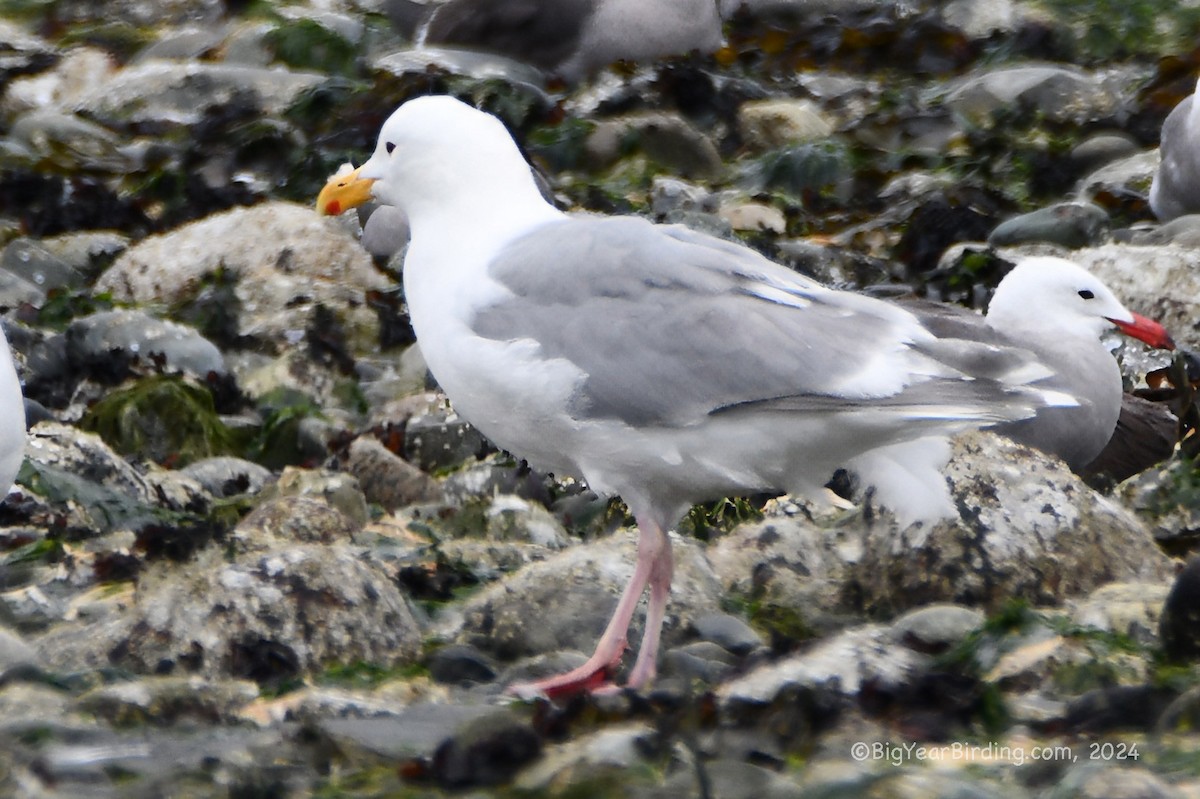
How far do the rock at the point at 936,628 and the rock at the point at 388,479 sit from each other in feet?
9.13

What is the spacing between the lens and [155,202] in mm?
10195

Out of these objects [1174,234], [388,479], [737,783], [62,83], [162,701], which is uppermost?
[737,783]

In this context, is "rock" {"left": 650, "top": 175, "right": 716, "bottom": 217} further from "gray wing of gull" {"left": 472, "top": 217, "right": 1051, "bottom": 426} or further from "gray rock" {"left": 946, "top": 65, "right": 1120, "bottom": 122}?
"gray wing of gull" {"left": 472, "top": 217, "right": 1051, "bottom": 426}

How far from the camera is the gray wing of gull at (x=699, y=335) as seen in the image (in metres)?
4.09

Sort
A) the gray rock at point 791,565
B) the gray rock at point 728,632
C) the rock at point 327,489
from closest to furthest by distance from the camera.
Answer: the gray rock at point 728,632, the gray rock at point 791,565, the rock at point 327,489

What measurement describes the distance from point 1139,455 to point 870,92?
521 cm

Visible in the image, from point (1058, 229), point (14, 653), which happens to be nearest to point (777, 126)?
point (1058, 229)

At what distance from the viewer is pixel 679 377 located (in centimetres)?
414

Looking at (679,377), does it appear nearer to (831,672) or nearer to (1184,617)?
(831,672)

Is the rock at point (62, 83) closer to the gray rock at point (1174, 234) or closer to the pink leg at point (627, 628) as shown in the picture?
the gray rock at point (1174, 234)

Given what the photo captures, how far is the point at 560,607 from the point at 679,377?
0.77 meters

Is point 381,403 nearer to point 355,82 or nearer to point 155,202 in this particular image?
point 155,202

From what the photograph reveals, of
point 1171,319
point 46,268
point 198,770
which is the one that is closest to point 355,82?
point 46,268

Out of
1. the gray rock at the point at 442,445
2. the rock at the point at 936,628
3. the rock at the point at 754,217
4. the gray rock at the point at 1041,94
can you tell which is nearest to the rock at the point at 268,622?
the rock at the point at 936,628
